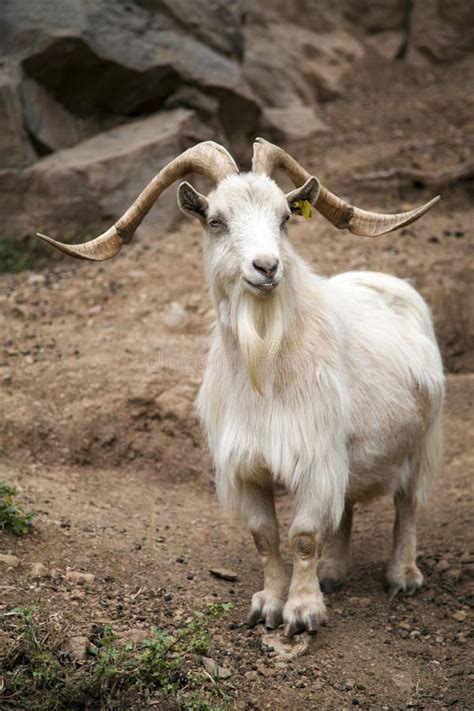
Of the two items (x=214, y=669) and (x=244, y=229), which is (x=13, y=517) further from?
(x=244, y=229)

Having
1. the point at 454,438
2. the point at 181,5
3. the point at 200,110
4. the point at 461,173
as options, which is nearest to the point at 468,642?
the point at 454,438

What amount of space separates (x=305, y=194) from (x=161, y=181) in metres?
0.83

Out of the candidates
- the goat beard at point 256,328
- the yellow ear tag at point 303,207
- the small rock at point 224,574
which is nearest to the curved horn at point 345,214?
the yellow ear tag at point 303,207

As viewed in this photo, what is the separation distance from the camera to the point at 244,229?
5141 mm

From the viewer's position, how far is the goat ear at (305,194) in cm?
551

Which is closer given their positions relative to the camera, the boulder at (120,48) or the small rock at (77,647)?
the small rock at (77,647)

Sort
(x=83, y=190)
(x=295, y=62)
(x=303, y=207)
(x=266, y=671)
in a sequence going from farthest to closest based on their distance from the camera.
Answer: (x=295, y=62) < (x=83, y=190) < (x=303, y=207) < (x=266, y=671)

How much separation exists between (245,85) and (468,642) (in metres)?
9.25

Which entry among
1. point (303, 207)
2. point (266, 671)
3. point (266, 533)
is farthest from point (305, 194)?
point (266, 671)

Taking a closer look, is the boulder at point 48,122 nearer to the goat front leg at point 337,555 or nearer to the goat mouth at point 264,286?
the goat front leg at point 337,555

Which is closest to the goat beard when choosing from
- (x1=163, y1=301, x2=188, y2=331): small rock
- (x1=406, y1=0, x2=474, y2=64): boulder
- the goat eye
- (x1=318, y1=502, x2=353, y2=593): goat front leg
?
the goat eye

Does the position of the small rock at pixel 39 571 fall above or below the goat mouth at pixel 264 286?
below

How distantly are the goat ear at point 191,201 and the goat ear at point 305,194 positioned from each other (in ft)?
1.55

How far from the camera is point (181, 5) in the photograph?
12.4 metres
